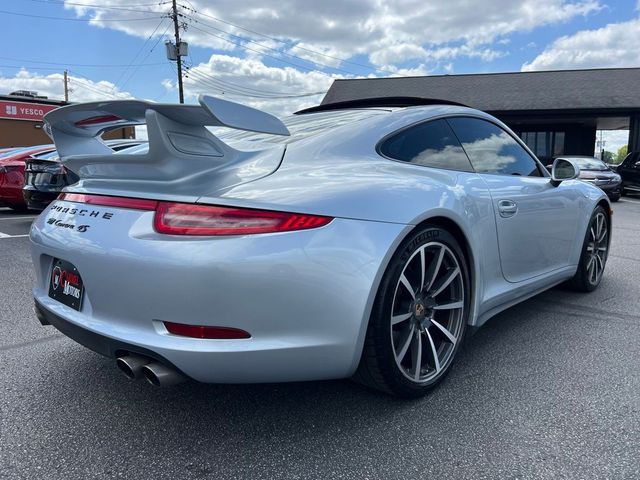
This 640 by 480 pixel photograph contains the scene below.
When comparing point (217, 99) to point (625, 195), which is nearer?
point (217, 99)

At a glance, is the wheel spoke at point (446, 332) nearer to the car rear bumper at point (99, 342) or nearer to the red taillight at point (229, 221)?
the red taillight at point (229, 221)

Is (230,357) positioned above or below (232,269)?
below

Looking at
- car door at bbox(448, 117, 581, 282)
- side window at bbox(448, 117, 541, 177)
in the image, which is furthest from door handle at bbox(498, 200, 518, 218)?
side window at bbox(448, 117, 541, 177)

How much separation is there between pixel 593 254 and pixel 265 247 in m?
3.40

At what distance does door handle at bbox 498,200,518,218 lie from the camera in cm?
287

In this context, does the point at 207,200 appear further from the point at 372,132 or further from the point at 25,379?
the point at 25,379

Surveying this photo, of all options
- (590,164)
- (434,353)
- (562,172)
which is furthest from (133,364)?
(590,164)

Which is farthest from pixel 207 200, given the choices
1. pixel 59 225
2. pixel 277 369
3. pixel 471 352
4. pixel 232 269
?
pixel 471 352

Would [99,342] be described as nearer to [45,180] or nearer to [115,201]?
[115,201]

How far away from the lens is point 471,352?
3.04 m

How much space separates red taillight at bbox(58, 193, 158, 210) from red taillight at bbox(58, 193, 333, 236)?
9 centimetres

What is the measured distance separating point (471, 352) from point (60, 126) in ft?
8.20

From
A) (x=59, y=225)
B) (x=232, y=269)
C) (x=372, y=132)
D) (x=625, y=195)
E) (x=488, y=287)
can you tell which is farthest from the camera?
(x=625, y=195)

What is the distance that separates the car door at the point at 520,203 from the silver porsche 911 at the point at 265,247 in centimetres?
18
